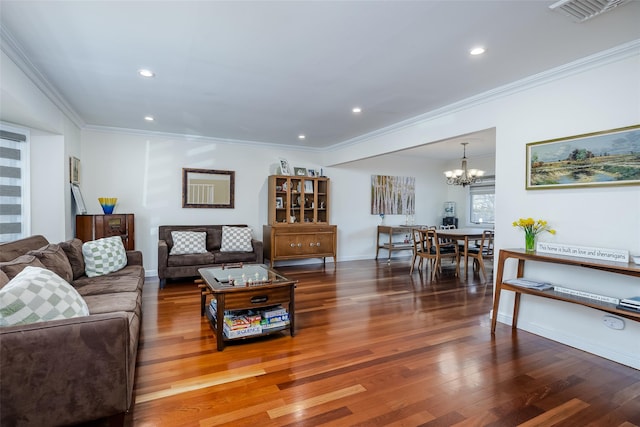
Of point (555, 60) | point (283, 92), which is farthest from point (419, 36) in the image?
point (283, 92)

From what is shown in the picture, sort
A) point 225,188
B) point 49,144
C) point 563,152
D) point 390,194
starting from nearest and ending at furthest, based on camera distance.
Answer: point 563,152 → point 49,144 → point 225,188 → point 390,194

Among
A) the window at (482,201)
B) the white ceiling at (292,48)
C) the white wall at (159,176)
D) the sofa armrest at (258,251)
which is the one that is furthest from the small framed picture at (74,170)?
the window at (482,201)

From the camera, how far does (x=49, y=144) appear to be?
3924 millimetres

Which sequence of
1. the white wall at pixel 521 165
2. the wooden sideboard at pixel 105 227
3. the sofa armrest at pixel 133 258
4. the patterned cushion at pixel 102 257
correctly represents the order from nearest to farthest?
the white wall at pixel 521 165, the patterned cushion at pixel 102 257, the sofa armrest at pixel 133 258, the wooden sideboard at pixel 105 227

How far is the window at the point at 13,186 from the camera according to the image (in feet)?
11.6

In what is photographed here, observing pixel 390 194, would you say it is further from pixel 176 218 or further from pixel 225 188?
pixel 176 218

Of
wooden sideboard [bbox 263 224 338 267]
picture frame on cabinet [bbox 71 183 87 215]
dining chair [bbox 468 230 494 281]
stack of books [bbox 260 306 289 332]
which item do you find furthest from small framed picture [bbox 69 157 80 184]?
dining chair [bbox 468 230 494 281]

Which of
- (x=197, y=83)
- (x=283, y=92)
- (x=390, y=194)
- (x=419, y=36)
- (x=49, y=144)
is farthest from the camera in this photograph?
(x=390, y=194)

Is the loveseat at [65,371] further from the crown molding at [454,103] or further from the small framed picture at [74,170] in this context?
the small framed picture at [74,170]

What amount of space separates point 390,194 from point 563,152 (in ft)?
16.0

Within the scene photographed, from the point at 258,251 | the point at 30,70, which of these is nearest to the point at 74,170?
the point at 30,70

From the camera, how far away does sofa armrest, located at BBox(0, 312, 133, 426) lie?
1434mm

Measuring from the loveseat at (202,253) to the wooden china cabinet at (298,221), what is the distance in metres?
0.58

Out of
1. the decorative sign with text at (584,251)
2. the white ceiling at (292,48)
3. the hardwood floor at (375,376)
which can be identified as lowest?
the hardwood floor at (375,376)
